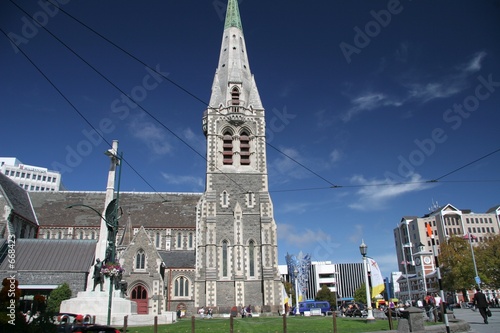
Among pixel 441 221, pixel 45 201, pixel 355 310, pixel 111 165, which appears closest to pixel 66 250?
pixel 45 201

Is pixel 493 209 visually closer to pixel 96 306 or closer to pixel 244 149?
pixel 244 149

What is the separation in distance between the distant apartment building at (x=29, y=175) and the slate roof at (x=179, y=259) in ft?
275

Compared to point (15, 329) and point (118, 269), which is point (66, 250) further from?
point (15, 329)

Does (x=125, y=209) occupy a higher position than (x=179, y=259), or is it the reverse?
(x=125, y=209)

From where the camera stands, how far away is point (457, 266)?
48.2 metres

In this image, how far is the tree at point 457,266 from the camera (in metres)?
46.8

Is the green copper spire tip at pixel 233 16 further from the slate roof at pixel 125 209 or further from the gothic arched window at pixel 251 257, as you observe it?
the gothic arched window at pixel 251 257

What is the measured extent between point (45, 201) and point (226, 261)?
24.4 meters

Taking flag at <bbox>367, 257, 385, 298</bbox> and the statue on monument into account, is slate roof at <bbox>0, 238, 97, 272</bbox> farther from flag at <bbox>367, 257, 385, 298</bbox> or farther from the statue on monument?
flag at <bbox>367, 257, 385, 298</bbox>

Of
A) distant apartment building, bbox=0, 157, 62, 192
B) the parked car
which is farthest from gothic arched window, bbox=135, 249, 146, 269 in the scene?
distant apartment building, bbox=0, 157, 62, 192

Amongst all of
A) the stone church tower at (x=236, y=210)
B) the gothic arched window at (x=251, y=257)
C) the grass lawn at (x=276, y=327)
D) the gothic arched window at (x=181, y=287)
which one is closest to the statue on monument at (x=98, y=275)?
the grass lawn at (x=276, y=327)

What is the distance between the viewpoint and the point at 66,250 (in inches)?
1391

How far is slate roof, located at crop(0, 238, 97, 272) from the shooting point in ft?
108

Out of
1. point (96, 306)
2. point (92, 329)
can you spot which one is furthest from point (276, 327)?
point (92, 329)
